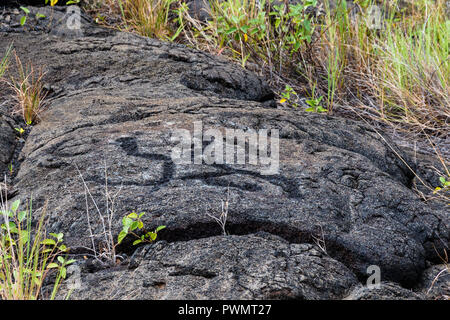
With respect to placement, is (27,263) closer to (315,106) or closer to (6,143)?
(6,143)

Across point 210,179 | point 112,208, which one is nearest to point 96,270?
point 112,208

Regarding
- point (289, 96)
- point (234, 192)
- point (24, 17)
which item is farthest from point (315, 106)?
point (24, 17)

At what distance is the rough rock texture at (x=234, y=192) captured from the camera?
68.1 inches

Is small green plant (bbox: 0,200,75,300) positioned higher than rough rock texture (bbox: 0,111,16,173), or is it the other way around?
rough rock texture (bbox: 0,111,16,173)

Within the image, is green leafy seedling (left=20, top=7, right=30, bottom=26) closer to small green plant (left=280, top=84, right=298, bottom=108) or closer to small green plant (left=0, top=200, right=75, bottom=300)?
small green plant (left=280, top=84, right=298, bottom=108)

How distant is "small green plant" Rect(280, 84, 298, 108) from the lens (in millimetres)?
3754

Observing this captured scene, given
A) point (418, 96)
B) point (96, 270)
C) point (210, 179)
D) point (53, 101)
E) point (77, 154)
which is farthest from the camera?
point (418, 96)

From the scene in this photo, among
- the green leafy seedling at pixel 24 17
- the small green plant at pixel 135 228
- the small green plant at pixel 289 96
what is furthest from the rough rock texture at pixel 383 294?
the green leafy seedling at pixel 24 17

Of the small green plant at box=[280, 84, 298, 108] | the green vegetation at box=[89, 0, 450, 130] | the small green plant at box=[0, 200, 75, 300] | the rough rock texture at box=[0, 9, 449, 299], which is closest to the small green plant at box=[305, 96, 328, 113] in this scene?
the green vegetation at box=[89, 0, 450, 130]

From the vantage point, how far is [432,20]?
4.47m

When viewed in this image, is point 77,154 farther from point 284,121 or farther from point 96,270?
point 284,121

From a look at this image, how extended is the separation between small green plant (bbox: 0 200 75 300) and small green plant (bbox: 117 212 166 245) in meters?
0.21

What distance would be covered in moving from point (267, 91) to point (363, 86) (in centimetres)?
87

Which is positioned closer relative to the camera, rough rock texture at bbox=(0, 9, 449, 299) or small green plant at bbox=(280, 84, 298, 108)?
rough rock texture at bbox=(0, 9, 449, 299)
